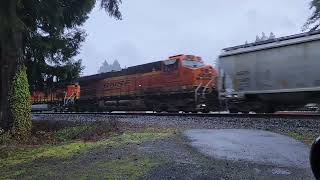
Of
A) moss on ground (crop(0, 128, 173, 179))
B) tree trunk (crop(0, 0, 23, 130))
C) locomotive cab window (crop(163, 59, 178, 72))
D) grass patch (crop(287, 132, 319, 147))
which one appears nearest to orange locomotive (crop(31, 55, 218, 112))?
locomotive cab window (crop(163, 59, 178, 72))

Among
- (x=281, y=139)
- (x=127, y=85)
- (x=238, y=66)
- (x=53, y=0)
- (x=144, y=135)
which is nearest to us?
(x=281, y=139)

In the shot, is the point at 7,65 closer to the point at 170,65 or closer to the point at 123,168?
the point at 123,168

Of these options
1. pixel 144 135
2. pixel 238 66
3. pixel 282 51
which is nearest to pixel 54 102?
pixel 238 66

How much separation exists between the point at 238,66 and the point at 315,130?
10498mm

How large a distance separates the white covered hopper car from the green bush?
35.1 feet

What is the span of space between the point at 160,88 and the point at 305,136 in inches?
764

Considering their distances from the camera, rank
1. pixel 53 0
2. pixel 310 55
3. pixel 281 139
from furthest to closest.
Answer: pixel 310 55, pixel 53 0, pixel 281 139

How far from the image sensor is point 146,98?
32250 mm

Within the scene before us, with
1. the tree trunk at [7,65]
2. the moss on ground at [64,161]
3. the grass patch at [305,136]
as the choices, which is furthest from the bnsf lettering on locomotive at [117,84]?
the grass patch at [305,136]

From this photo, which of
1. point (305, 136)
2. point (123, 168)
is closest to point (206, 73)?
point (305, 136)

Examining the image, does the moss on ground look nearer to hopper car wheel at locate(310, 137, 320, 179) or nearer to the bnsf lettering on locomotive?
hopper car wheel at locate(310, 137, 320, 179)

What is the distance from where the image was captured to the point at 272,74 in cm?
2158

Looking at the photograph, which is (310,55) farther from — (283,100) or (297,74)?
(283,100)

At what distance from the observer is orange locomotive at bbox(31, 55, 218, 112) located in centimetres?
2850
